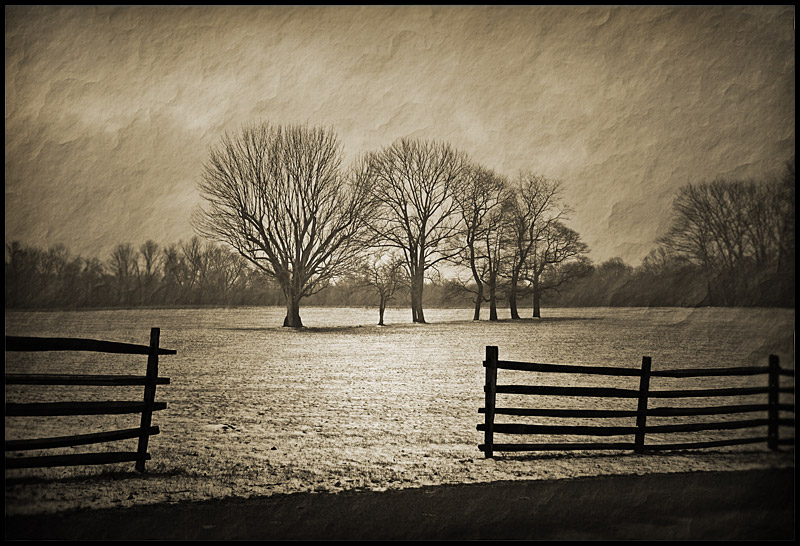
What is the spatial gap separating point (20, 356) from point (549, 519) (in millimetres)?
3916

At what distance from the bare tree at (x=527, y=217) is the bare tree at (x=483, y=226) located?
11cm

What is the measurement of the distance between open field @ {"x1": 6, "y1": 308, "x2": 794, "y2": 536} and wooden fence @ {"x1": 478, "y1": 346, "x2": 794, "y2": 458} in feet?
0.36

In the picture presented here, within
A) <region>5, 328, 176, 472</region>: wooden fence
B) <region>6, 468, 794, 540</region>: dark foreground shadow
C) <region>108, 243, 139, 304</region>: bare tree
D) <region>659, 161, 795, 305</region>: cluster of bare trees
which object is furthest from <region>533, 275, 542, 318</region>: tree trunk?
<region>108, 243, 139, 304</region>: bare tree

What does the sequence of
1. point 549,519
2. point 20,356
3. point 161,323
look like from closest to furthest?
1. point 549,519
2. point 20,356
3. point 161,323

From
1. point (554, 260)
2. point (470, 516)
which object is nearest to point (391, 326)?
point (554, 260)

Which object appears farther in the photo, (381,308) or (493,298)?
(493,298)

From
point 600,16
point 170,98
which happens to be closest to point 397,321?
point 170,98

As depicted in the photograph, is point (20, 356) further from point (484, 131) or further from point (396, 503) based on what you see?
point (484, 131)

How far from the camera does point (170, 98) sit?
5070 millimetres

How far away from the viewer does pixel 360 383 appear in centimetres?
523

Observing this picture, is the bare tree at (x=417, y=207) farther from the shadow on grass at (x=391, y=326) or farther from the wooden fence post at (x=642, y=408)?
the wooden fence post at (x=642, y=408)

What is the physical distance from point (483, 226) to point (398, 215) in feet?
2.70

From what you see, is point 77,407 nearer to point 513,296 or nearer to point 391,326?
point 391,326

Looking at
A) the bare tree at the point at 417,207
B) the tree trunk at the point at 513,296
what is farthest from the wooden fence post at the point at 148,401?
the tree trunk at the point at 513,296
